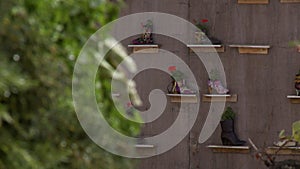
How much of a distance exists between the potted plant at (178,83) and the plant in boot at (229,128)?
0.33 m

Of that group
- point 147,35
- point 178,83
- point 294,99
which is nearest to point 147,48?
point 147,35

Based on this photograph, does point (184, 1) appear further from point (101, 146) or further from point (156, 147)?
point (101, 146)

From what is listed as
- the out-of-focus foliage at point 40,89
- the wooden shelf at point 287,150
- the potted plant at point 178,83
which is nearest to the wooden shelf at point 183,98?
the potted plant at point 178,83

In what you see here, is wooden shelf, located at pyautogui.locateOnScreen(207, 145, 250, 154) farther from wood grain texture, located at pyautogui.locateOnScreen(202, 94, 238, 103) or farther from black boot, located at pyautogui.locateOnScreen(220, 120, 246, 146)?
wood grain texture, located at pyautogui.locateOnScreen(202, 94, 238, 103)

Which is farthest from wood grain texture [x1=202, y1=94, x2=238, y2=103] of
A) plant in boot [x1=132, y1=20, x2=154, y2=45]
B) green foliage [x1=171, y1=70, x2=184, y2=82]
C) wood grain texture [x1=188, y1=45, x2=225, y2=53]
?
plant in boot [x1=132, y1=20, x2=154, y2=45]

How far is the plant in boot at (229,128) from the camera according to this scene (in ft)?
18.0

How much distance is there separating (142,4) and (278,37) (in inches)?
42.6

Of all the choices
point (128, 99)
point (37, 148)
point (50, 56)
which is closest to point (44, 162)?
point (37, 148)

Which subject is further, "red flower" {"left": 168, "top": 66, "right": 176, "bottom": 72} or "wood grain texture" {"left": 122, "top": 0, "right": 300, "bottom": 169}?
"red flower" {"left": 168, "top": 66, "right": 176, "bottom": 72}

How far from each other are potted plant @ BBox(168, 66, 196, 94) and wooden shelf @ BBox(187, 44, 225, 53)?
0.20 m

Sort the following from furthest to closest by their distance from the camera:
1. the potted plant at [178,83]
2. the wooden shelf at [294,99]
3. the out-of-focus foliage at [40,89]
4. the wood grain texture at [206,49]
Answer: the potted plant at [178,83], the wood grain texture at [206,49], the wooden shelf at [294,99], the out-of-focus foliage at [40,89]

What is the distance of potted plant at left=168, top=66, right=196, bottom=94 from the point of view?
5.67 meters

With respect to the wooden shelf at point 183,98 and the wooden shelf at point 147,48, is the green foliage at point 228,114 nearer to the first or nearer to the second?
the wooden shelf at point 183,98

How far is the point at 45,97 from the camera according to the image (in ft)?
4.06
